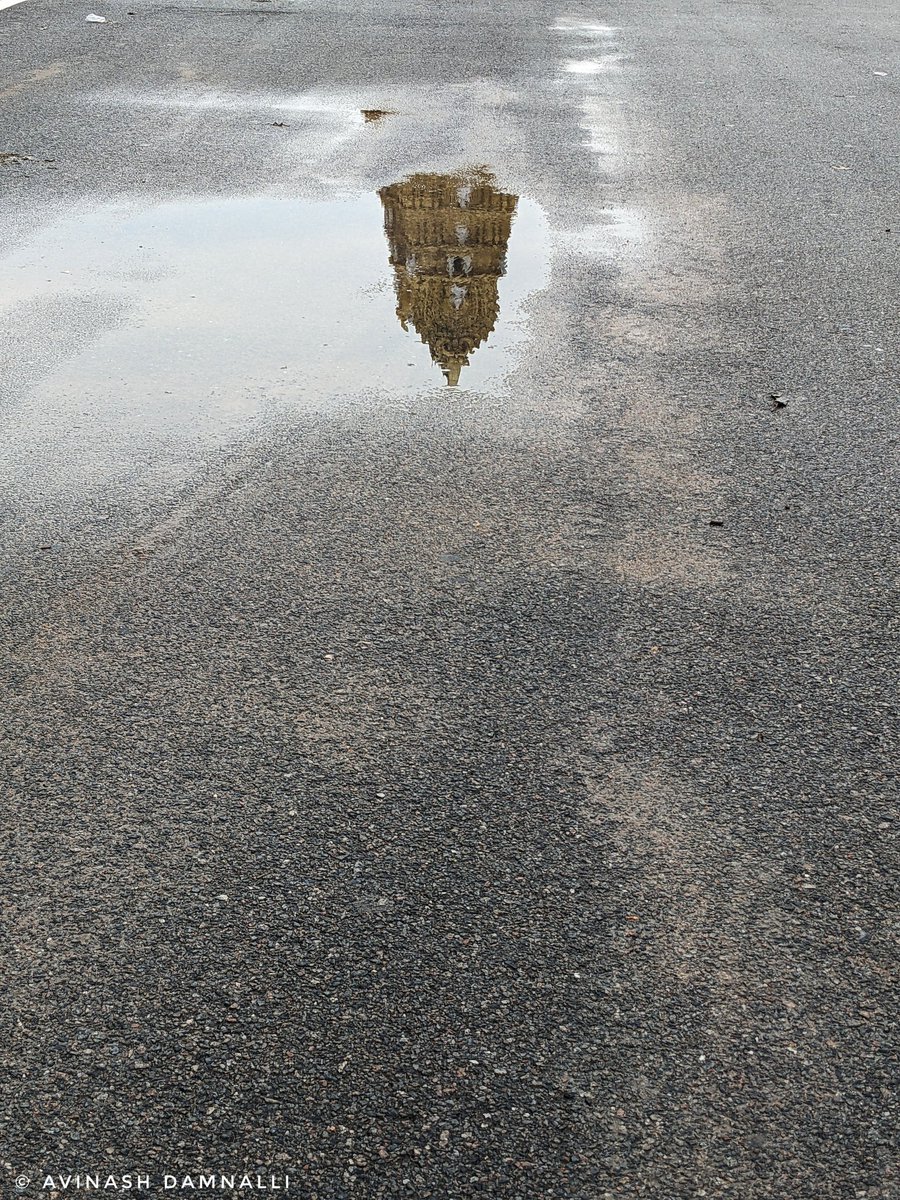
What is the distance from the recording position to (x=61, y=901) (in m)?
3.20

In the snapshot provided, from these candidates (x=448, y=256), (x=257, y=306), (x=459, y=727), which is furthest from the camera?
(x=448, y=256)

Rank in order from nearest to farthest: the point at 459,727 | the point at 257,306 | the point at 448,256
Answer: the point at 459,727 < the point at 257,306 < the point at 448,256

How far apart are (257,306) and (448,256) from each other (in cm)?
141

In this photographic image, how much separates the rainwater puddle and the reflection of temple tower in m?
0.02

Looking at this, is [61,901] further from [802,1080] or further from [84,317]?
[84,317]

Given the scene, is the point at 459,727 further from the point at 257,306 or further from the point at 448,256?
the point at 448,256

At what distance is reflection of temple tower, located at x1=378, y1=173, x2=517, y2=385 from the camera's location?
6.69m

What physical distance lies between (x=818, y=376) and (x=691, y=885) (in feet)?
12.4

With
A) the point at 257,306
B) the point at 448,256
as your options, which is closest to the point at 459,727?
the point at 257,306

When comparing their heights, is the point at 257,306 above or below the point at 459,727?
above

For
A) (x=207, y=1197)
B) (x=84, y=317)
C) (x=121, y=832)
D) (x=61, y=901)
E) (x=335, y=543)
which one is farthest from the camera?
(x=84, y=317)

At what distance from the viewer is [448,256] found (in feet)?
25.4

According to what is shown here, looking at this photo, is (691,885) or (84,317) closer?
(691,885)

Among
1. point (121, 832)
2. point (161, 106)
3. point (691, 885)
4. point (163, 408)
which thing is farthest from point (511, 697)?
point (161, 106)
